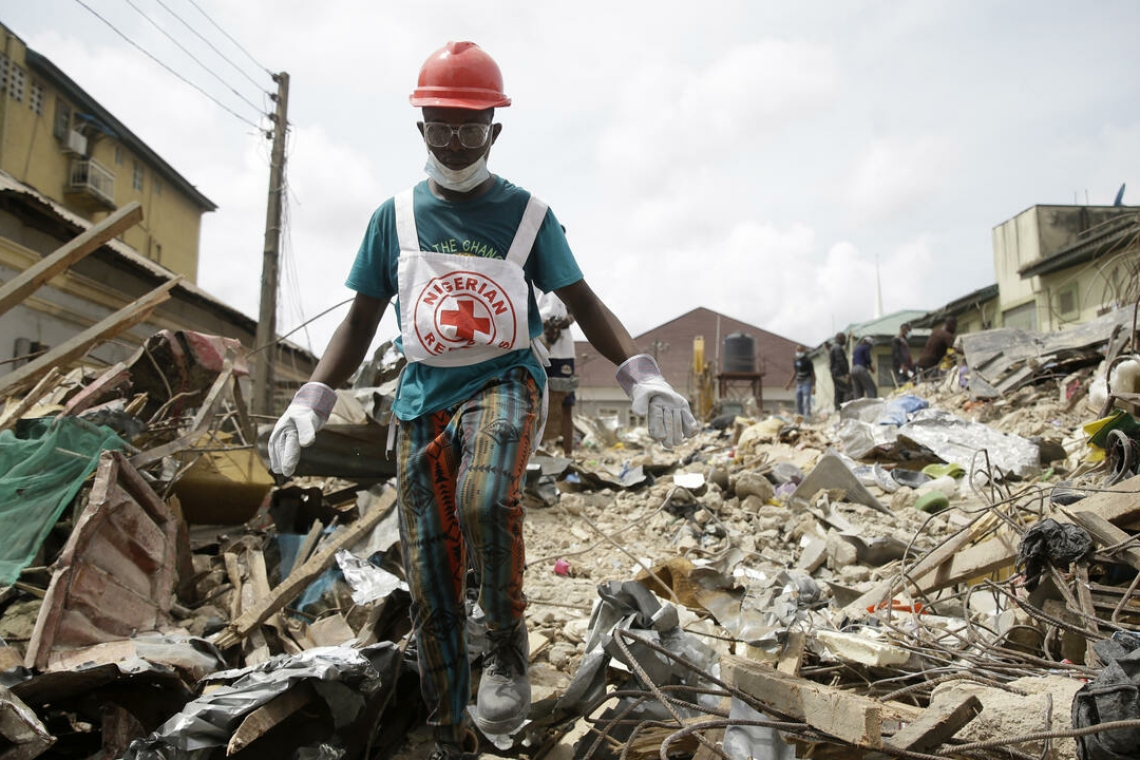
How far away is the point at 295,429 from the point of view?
2.32 m

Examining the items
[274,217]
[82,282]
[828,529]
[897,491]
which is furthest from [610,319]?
[82,282]

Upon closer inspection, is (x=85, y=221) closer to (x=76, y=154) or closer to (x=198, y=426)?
(x=76, y=154)

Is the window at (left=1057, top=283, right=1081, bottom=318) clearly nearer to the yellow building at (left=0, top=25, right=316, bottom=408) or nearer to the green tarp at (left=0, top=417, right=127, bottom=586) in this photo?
the yellow building at (left=0, top=25, right=316, bottom=408)

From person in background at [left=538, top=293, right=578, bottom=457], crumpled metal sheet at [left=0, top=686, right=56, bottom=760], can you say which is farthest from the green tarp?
person in background at [left=538, top=293, right=578, bottom=457]

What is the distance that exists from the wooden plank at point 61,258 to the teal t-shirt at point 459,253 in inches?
112

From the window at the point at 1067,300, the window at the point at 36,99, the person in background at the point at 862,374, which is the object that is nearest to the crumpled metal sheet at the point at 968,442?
the person in background at the point at 862,374

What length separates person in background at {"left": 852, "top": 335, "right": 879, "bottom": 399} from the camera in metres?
13.6

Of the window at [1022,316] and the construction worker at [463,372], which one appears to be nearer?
the construction worker at [463,372]

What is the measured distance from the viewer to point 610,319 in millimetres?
2400

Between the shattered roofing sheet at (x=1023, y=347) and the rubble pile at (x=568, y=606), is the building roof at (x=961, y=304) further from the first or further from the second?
the rubble pile at (x=568, y=606)

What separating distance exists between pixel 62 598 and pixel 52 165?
68.8ft

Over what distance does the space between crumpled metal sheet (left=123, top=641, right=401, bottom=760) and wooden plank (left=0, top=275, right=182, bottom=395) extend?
3098mm

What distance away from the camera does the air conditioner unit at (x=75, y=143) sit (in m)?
19.2

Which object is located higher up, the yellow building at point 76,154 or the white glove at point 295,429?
the yellow building at point 76,154
